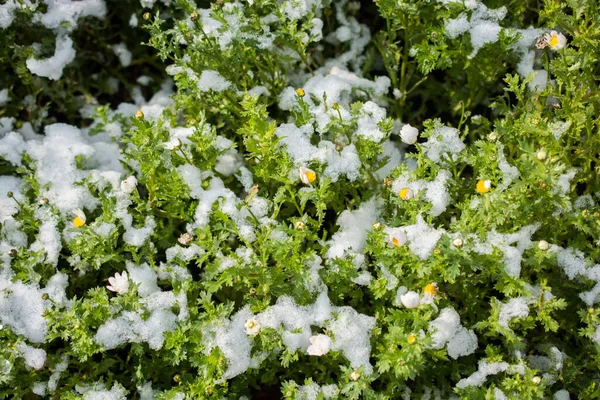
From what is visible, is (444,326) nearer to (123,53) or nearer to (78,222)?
(78,222)

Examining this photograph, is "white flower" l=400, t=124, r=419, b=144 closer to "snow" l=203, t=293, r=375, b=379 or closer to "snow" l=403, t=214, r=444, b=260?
"snow" l=403, t=214, r=444, b=260

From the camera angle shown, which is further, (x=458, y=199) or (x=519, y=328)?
(x=458, y=199)

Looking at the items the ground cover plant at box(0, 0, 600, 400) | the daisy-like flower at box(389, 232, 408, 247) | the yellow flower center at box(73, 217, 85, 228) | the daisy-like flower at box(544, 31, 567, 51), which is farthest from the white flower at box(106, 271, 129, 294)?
the daisy-like flower at box(544, 31, 567, 51)

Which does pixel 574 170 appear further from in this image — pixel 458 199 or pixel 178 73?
pixel 178 73

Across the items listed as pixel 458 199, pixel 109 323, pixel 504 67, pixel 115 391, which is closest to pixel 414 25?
pixel 504 67

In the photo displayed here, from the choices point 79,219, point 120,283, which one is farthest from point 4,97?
point 120,283

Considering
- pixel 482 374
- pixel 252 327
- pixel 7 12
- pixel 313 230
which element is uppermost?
pixel 7 12
